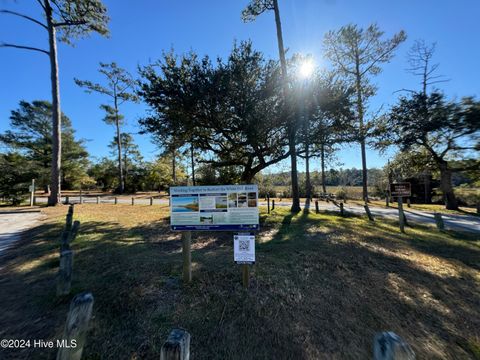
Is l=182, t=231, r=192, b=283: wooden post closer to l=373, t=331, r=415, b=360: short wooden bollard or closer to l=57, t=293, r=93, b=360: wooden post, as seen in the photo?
l=57, t=293, r=93, b=360: wooden post

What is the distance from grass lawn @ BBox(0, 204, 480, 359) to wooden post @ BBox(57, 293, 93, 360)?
0.55 metres

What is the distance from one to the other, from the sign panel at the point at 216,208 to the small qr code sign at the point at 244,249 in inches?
5.9

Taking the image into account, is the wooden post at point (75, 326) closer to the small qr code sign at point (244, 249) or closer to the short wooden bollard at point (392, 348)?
the small qr code sign at point (244, 249)

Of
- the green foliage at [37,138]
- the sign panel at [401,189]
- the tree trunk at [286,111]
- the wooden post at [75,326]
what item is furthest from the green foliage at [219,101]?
the green foliage at [37,138]

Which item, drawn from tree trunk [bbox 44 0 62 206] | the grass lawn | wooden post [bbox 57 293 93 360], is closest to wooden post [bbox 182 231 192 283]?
the grass lawn

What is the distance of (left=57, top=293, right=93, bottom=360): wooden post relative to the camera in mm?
1792

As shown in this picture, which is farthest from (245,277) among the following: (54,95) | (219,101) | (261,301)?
(54,95)

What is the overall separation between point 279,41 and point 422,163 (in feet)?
47.4

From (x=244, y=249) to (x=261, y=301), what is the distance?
28.9 inches

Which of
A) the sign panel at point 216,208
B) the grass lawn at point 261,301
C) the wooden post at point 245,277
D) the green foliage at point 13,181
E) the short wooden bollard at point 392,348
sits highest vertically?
the green foliage at point 13,181

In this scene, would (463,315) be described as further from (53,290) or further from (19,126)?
(19,126)

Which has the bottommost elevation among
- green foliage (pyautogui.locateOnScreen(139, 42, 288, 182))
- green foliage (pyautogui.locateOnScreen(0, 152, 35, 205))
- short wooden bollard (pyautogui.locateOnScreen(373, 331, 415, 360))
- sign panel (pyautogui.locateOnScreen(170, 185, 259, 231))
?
short wooden bollard (pyautogui.locateOnScreen(373, 331, 415, 360))

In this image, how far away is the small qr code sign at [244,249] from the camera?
128 inches

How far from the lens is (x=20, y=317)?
2.93 m
